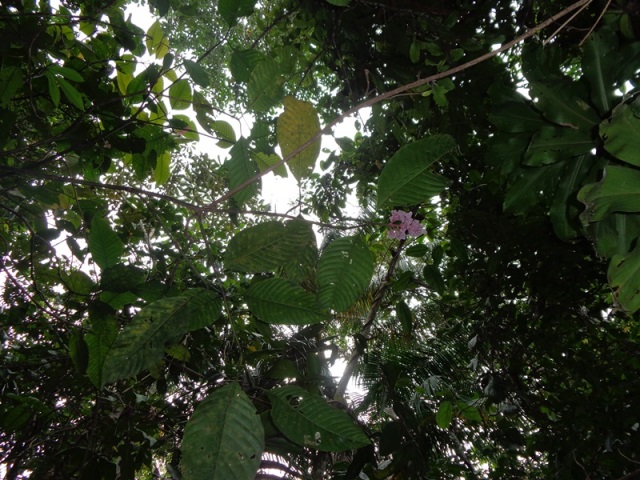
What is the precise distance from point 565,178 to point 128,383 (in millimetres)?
2177

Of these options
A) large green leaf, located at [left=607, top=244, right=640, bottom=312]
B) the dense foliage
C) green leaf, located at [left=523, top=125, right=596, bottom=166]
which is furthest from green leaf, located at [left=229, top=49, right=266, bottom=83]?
large green leaf, located at [left=607, top=244, right=640, bottom=312]

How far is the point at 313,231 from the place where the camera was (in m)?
0.65

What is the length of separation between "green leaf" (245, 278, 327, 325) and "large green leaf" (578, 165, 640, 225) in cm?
76

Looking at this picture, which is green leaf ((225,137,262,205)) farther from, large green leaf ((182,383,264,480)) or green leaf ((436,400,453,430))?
green leaf ((436,400,453,430))

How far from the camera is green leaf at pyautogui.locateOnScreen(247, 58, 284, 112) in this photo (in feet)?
2.66

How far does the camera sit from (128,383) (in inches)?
→ 82.0

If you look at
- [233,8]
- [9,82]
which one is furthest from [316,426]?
[9,82]

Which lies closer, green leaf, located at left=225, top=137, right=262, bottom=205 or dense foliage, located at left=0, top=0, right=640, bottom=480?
dense foliage, located at left=0, top=0, right=640, bottom=480

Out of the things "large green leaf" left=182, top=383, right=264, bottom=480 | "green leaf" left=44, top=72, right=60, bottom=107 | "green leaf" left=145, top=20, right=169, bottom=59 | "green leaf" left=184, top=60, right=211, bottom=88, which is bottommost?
"large green leaf" left=182, top=383, right=264, bottom=480

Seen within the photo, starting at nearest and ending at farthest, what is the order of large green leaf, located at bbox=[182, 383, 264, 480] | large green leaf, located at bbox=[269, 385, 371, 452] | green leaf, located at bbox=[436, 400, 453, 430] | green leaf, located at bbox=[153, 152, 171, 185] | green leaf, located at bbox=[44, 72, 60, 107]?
large green leaf, located at bbox=[182, 383, 264, 480]
large green leaf, located at bbox=[269, 385, 371, 452]
green leaf, located at bbox=[44, 72, 60, 107]
green leaf, located at bbox=[436, 400, 453, 430]
green leaf, located at bbox=[153, 152, 171, 185]

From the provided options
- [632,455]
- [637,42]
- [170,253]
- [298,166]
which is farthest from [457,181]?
[298,166]

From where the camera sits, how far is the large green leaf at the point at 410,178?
24.6 inches

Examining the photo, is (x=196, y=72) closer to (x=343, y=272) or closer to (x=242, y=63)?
(x=242, y=63)

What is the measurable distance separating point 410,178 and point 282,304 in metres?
0.28
